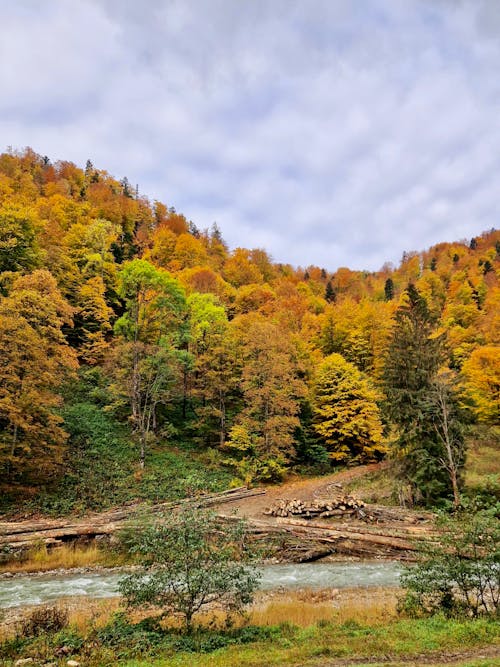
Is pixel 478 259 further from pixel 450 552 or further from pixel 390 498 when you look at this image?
pixel 450 552

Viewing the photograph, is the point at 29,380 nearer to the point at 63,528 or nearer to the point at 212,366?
the point at 63,528

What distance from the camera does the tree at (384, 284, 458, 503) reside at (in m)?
21.5

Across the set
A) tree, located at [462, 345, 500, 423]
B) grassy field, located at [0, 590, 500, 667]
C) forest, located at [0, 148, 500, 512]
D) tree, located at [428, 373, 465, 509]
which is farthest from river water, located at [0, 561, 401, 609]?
tree, located at [462, 345, 500, 423]

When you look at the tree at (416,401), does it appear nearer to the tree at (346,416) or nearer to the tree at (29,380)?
the tree at (346,416)

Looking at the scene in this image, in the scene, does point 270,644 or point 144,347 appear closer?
point 270,644

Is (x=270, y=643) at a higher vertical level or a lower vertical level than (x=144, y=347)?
lower

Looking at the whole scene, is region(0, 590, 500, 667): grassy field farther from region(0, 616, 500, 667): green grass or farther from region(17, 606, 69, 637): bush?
region(17, 606, 69, 637): bush

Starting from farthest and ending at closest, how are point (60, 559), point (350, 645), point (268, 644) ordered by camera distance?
point (60, 559), point (268, 644), point (350, 645)

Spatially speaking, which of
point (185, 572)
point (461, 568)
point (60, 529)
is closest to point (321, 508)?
point (60, 529)

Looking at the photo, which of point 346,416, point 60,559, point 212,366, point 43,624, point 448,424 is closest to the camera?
point 43,624

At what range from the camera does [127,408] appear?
3281cm

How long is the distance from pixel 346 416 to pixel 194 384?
13.7 m

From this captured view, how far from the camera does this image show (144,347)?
29297mm

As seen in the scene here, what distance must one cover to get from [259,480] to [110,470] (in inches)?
419
